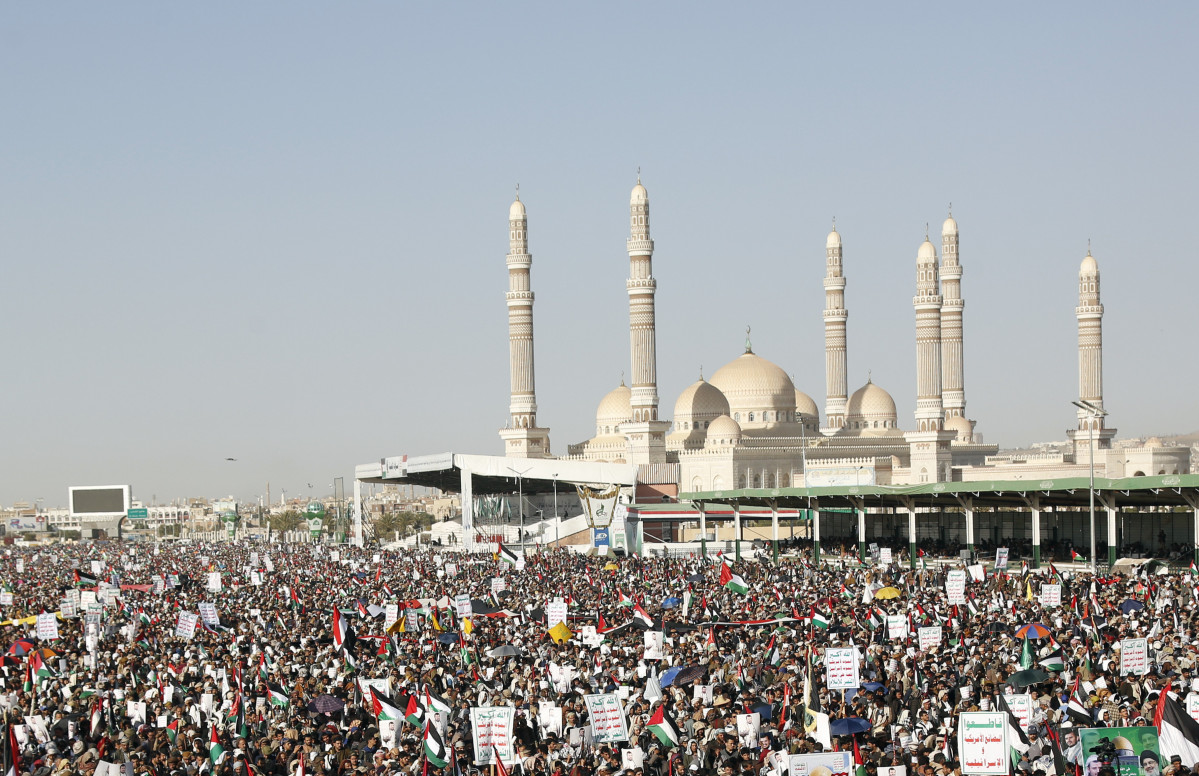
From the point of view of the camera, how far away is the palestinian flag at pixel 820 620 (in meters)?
22.1

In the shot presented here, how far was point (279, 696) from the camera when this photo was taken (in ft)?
57.3

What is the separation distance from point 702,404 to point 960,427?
14.2 meters

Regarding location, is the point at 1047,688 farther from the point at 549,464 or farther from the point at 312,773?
the point at 549,464

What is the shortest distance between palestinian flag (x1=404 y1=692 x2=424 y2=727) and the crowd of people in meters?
0.02

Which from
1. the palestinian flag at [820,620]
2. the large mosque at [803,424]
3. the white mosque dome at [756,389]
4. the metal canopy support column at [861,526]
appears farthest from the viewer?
the white mosque dome at [756,389]

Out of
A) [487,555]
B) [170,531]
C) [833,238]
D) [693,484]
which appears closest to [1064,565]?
[487,555]

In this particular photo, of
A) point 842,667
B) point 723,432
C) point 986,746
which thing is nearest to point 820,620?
point 842,667

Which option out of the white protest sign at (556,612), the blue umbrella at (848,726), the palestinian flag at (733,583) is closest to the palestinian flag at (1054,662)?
the blue umbrella at (848,726)

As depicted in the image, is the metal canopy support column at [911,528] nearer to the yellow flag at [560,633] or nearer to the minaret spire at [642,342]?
the yellow flag at [560,633]

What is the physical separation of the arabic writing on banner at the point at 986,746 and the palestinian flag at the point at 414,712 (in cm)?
572

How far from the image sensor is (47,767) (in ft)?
46.1

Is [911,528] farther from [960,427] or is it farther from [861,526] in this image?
[960,427]

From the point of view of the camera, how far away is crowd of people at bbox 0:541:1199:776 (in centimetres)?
1380

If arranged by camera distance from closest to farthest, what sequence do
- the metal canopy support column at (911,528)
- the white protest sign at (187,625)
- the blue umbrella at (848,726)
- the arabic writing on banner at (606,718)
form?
the blue umbrella at (848,726)
the arabic writing on banner at (606,718)
the white protest sign at (187,625)
the metal canopy support column at (911,528)
